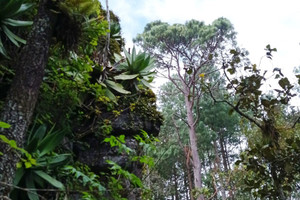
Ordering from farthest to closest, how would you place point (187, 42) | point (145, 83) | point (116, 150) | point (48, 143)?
1. point (187, 42)
2. point (145, 83)
3. point (116, 150)
4. point (48, 143)

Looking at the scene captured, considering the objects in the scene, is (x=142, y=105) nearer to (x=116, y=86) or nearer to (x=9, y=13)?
(x=116, y=86)

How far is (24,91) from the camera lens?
6.28 feet

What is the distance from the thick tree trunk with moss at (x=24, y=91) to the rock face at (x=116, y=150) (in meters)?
1.31

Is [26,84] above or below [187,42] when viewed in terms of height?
below

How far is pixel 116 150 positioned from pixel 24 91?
61.2 inches

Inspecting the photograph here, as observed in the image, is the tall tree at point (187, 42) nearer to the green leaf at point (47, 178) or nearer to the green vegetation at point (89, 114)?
the green vegetation at point (89, 114)

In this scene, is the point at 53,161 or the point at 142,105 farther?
the point at 142,105

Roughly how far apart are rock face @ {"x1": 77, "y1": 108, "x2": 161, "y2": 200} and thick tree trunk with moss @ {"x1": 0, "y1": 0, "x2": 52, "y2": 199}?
131 centimetres

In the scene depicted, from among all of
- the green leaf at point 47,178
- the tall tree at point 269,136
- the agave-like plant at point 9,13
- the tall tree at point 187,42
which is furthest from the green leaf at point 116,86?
the tall tree at point 187,42

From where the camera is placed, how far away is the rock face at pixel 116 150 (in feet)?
10.3

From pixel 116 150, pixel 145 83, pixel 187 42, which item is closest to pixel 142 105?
pixel 145 83

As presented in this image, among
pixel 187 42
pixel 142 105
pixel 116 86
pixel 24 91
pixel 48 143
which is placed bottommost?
pixel 48 143

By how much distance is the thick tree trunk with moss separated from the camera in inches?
66.2

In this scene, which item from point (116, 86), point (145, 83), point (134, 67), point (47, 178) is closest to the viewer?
point (47, 178)
